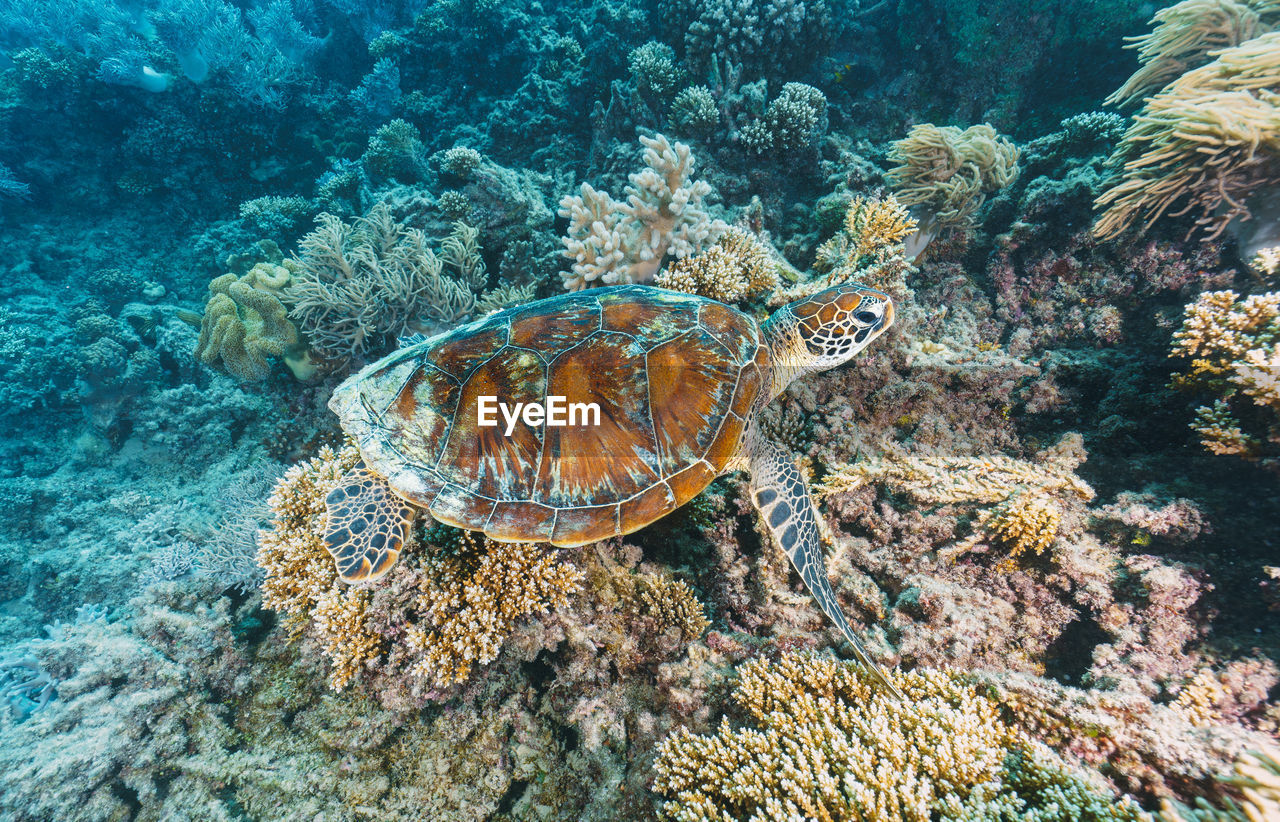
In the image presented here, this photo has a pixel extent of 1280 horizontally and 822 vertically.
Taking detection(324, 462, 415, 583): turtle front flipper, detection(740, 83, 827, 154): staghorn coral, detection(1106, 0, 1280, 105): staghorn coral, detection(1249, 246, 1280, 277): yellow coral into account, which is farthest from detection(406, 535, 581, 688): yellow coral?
detection(1106, 0, 1280, 105): staghorn coral

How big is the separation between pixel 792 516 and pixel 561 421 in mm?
1444

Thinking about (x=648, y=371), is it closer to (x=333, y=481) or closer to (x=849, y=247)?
(x=333, y=481)

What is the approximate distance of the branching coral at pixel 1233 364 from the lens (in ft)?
6.72

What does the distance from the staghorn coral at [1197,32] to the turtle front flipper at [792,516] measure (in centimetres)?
451

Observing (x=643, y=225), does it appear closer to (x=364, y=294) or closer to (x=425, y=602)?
(x=364, y=294)

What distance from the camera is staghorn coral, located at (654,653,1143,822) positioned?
1506mm

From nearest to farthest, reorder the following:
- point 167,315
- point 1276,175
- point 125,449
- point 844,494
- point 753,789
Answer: point 753,789 < point 1276,175 < point 844,494 < point 125,449 < point 167,315

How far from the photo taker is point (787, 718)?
1.84 meters

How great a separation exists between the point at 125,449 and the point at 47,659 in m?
4.75

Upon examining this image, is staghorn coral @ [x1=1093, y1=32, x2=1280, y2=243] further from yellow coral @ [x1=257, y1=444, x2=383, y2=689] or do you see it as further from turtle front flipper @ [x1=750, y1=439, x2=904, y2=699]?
yellow coral @ [x1=257, y1=444, x2=383, y2=689]

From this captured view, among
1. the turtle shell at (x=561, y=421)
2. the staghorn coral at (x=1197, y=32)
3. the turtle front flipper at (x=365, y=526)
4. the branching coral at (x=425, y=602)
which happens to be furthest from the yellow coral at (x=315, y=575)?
the staghorn coral at (x=1197, y=32)

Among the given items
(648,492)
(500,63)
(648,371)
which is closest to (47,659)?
(648,492)

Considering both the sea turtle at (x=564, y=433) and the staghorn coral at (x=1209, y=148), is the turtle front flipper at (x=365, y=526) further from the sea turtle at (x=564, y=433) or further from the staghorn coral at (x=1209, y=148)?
the staghorn coral at (x=1209, y=148)

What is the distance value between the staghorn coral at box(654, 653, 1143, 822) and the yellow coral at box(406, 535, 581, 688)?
3.24ft
